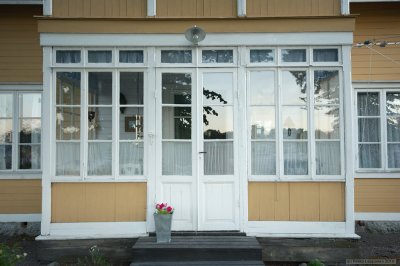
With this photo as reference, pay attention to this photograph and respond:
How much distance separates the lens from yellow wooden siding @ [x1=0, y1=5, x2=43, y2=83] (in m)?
7.15

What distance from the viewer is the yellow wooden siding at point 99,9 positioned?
18.6 feet

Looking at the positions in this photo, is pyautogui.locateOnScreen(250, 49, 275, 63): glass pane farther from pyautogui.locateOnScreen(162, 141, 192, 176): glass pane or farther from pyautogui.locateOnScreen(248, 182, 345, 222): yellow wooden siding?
pyautogui.locateOnScreen(248, 182, 345, 222): yellow wooden siding

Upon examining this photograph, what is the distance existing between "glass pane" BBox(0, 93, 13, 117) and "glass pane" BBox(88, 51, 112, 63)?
2.46 metres

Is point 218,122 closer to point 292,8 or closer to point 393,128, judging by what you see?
point 292,8

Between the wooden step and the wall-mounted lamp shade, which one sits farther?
the wall-mounted lamp shade

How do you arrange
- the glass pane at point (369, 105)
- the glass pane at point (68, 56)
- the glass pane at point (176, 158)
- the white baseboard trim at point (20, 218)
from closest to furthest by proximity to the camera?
the glass pane at point (176, 158) < the glass pane at point (68, 56) < the white baseboard trim at point (20, 218) < the glass pane at point (369, 105)

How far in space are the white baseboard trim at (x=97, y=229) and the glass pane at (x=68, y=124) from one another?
1236mm

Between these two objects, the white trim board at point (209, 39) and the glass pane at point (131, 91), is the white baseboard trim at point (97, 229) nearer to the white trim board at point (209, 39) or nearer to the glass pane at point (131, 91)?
the glass pane at point (131, 91)

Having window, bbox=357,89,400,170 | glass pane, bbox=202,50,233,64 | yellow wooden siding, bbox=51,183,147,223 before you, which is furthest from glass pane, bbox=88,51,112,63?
window, bbox=357,89,400,170

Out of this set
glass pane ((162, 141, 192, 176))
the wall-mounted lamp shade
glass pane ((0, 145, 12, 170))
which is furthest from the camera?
glass pane ((0, 145, 12, 170))

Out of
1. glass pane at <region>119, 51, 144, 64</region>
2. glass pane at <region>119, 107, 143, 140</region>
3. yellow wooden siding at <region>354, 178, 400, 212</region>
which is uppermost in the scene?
glass pane at <region>119, 51, 144, 64</region>

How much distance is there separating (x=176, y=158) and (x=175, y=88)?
988mm

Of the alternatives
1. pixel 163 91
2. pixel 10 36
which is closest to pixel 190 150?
pixel 163 91

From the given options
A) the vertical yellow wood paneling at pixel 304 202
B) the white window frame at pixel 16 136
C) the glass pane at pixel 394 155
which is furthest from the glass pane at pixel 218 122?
the glass pane at pixel 394 155
